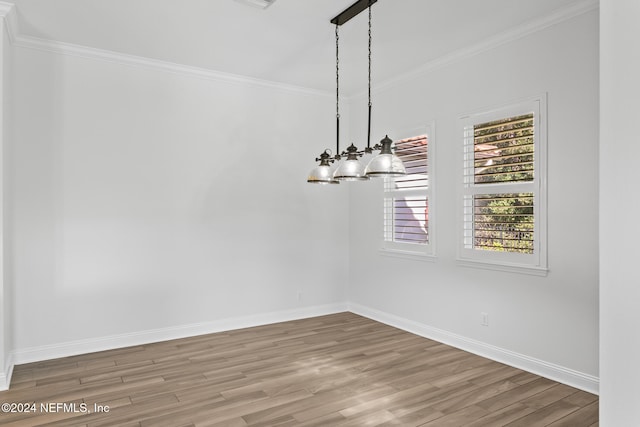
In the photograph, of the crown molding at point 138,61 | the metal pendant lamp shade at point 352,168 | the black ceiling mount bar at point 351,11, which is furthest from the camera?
the crown molding at point 138,61

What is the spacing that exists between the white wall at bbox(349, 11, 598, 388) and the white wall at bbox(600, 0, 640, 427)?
226 cm

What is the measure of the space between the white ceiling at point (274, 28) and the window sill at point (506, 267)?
2.08 metres

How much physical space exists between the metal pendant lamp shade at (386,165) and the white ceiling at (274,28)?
1220mm

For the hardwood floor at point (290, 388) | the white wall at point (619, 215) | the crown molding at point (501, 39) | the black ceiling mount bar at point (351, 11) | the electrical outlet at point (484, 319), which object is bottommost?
the hardwood floor at point (290, 388)

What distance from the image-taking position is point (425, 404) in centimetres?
293

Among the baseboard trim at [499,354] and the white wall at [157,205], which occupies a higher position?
the white wall at [157,205]

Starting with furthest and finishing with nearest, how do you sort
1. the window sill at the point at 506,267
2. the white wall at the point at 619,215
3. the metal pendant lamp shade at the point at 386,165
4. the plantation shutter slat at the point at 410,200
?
the plantation shutter slat at the point at 410,200 < the window sill at the point at 506,267 < the metal pendant lamp shade at the point at 386,165 < the white wall at the point at 619,215

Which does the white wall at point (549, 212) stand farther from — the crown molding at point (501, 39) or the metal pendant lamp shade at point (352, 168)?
the metal pendant lamp shade at point (352, 168)

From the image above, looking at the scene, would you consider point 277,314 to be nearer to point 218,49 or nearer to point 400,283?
point 400,283

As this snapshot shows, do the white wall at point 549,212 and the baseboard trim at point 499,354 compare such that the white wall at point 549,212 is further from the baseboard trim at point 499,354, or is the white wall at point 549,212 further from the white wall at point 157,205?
the white wall at point 157,205

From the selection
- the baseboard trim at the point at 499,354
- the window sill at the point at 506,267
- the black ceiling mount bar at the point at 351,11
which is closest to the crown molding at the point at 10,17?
the black ceiling mount bar at the point at 351,11

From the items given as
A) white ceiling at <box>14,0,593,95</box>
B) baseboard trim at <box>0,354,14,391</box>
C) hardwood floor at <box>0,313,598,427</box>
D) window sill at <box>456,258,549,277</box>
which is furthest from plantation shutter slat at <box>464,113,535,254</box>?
baseboard trim at <box>0,354,14,391</box>

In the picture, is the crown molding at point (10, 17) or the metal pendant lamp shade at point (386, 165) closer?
the metal pendant lamp shade at point (386, 165)

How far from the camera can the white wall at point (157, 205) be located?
3820mm
